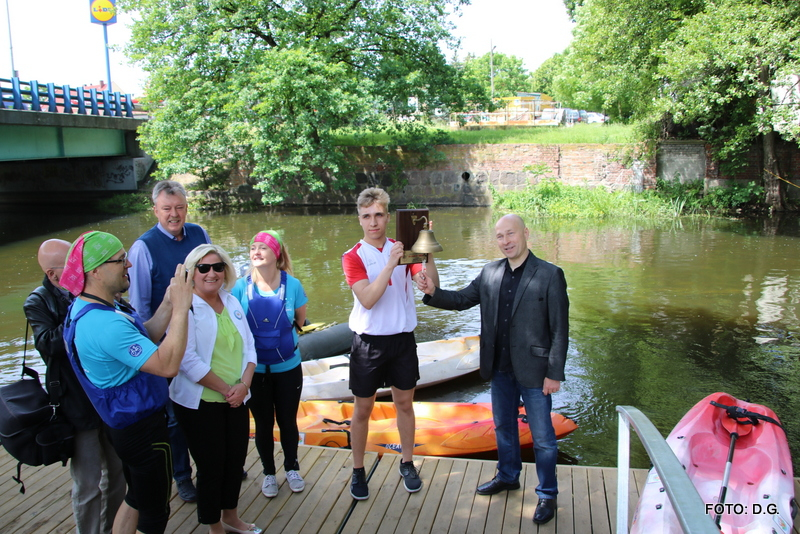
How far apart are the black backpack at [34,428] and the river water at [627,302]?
13.5ft

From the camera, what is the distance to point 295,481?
3629 millimetres

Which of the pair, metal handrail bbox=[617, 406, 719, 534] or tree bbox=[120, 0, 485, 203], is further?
tree bbox=[120, 0, 485, 203]

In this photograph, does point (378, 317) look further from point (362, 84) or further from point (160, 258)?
point (362, 84)

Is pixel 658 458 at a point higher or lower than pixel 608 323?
higher

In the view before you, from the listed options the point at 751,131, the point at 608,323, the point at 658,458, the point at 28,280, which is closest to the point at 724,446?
the point at 658,458

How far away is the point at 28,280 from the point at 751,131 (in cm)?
1729

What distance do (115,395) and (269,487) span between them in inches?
50.3

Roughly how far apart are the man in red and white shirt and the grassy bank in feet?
58.5

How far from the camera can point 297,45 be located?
19.3m

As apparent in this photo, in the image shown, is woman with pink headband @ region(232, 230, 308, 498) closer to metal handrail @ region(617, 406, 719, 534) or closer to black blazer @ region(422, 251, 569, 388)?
black blazer @ region(422, 251, 569, 388)

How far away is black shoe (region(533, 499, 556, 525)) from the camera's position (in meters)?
3.22

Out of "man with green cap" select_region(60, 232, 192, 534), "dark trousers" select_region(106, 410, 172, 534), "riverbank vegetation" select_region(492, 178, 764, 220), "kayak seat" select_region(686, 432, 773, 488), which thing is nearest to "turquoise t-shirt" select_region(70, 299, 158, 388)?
"man with green cap" select_region(60, 232, 192, 534)

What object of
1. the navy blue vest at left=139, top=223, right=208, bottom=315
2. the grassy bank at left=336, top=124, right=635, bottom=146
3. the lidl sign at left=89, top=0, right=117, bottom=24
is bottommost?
the navy blue vest at left=139, top=223, right=208, bottom=315

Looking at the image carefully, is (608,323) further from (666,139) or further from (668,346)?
(666,139)
